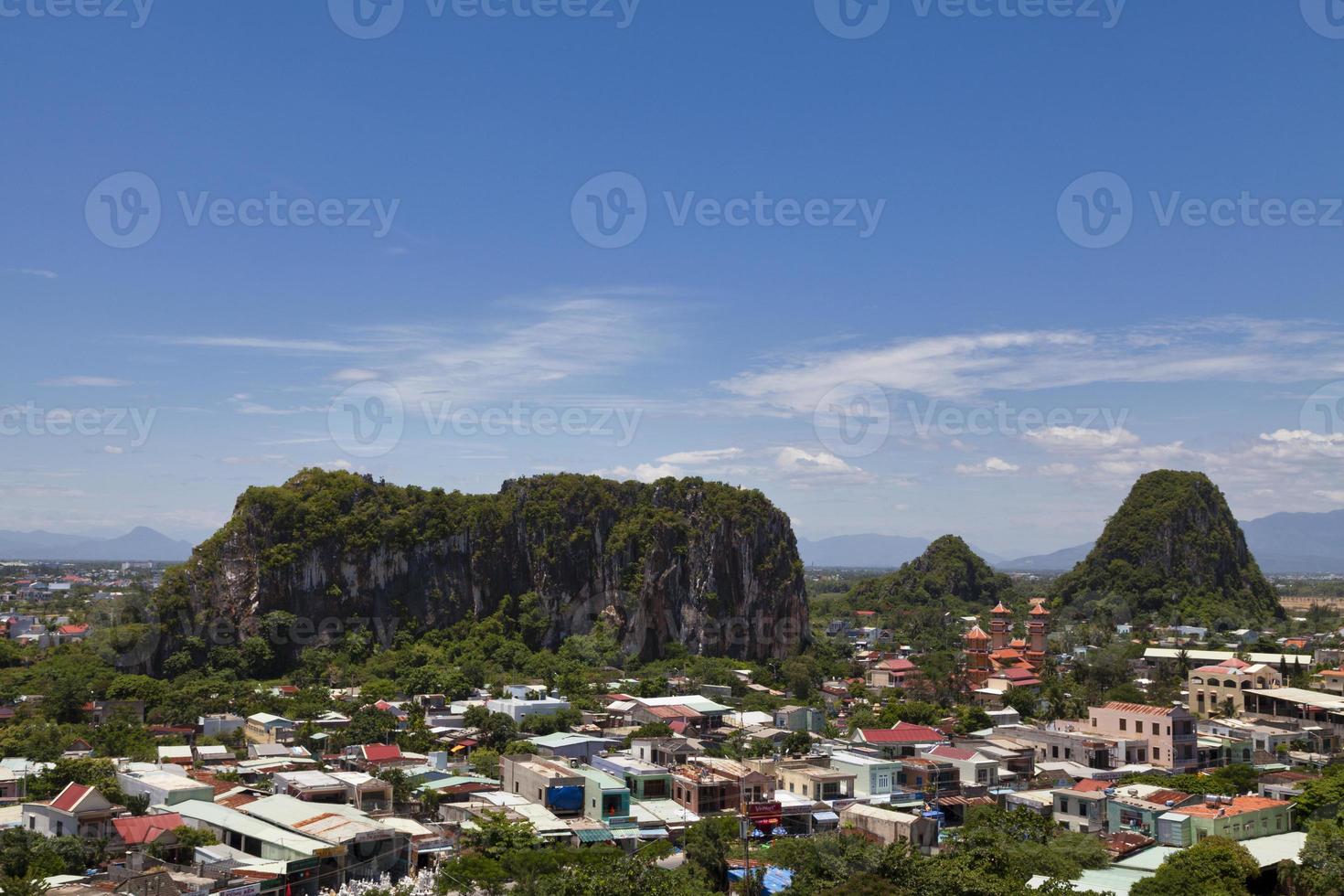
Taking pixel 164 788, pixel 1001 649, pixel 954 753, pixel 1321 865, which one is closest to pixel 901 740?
pixel 954 753

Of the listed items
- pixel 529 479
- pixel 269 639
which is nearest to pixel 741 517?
pixel 529 479

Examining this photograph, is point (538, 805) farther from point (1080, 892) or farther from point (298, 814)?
point (1080, 892)

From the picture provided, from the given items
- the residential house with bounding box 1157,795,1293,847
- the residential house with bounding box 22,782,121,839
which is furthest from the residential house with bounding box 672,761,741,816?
the residential house with bounding box 22,782,121,839

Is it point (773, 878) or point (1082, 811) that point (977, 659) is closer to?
point (1082, 811)

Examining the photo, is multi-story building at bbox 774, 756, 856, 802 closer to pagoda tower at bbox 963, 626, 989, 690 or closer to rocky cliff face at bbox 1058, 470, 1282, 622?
pagoda tower at bbox 963, 626, 989, 690

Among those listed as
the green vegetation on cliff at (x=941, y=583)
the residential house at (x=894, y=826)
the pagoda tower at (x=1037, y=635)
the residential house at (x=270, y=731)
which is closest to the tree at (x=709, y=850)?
the residential house at (x=894, y=826)

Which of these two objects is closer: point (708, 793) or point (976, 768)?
point (708, 793)
